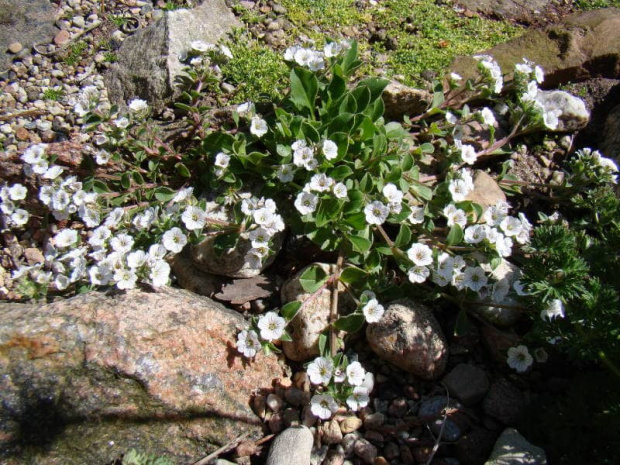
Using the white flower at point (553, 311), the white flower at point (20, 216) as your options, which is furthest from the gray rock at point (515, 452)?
the white flower at point (20, 216)

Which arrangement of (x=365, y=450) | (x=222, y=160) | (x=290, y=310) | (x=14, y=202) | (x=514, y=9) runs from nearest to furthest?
(x=365, y=450), (x=290, y=310), (x=222, y=160), (x=14, y=202), (x=514, y=9)

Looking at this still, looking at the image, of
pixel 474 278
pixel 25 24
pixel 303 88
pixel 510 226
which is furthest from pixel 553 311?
pixel 25 24

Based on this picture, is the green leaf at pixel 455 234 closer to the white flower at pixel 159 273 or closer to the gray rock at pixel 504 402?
the gray rock at pixel 504 402

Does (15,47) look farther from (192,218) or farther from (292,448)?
(292,448)

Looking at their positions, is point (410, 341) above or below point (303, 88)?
below

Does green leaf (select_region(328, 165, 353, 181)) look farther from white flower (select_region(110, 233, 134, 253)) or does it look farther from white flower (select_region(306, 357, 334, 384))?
white flower (select_region(110, 233, 134, 253))

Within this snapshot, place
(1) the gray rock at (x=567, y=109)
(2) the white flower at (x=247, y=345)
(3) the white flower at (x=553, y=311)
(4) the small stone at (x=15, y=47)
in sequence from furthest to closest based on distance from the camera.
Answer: (4) the small stone at (x=15, y=47), (1) the gray rock at (x=567, y=109), (2) the white flower at (x=247, y=345), (3) the white flower at (x=553, y=311)

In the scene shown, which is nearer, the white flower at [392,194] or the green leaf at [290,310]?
the green leaf at [290,310]

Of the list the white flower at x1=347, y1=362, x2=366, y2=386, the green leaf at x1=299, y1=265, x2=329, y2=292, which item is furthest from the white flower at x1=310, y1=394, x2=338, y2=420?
the green leaf at x1=299, y1=265, x2=329, y2=292
